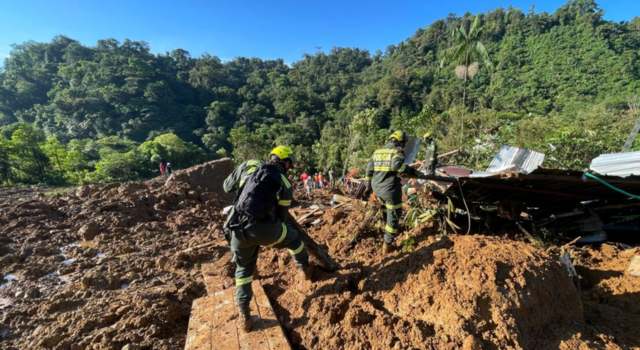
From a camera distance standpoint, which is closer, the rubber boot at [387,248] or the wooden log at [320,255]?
the wooden log at [320,255]

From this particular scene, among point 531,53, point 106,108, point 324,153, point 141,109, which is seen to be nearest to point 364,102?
point 324,153

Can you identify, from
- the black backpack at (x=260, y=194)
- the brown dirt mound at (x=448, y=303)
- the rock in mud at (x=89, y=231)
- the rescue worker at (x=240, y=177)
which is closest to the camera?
the brown dirt mound at (x=448, y=303)

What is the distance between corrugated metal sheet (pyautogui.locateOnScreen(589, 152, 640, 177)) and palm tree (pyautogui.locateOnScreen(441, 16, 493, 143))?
13.1m

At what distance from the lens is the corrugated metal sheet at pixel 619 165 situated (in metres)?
3.65

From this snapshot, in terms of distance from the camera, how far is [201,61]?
93312 mm

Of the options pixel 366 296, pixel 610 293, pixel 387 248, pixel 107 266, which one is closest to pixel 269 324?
pixel 366 296

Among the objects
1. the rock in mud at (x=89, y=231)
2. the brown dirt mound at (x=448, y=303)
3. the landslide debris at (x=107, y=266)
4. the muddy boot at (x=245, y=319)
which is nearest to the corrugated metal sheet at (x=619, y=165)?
the brown dirt mound at (x=448, y=303)

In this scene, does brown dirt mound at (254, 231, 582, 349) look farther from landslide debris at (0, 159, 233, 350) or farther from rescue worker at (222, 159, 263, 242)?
landslide debris at (0, 159, 233, 350)

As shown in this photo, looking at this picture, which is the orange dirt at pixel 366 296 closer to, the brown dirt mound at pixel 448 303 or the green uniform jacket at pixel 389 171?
the brown dirt mound at pixel 448 303

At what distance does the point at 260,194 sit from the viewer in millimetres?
2684

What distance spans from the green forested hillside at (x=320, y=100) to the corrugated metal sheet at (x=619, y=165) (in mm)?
6427

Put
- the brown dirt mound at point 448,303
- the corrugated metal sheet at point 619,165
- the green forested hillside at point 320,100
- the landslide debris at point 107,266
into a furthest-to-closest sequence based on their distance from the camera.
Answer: the green forested hillside at point 320,100, the corrugated metal sheet at point 619,165, the landslide debris at point 107,266, the brown dirt mound at point 448,303

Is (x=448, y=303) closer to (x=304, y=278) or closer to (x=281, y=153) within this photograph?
(x=304, y=278)

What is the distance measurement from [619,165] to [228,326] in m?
5.24
